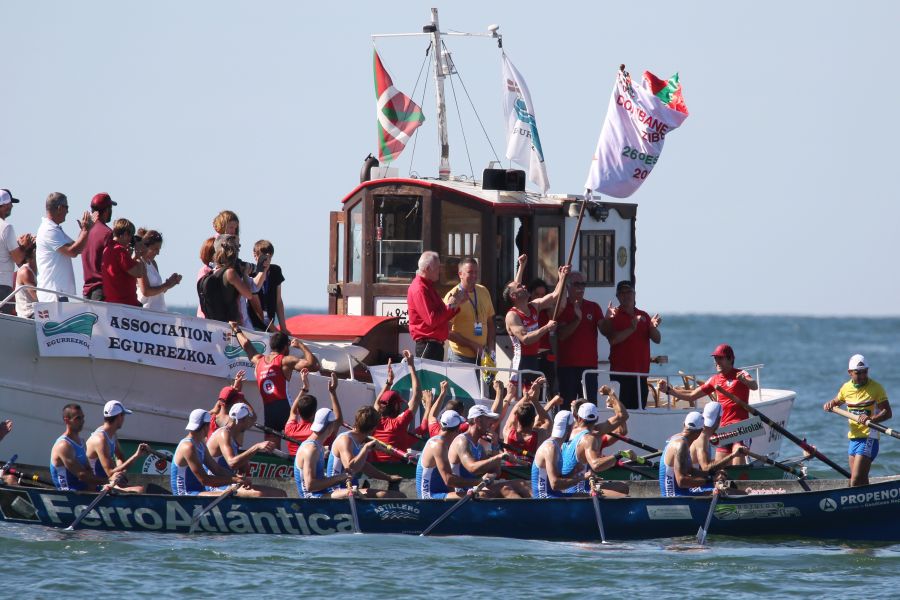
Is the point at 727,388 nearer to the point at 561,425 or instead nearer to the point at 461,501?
the point at 561,425

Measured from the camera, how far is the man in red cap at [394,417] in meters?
17.0

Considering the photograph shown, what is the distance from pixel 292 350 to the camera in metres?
17.7

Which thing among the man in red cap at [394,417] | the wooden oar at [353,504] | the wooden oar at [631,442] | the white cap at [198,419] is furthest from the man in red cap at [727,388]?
the white cap at [198,419]

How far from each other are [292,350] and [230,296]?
0.95m

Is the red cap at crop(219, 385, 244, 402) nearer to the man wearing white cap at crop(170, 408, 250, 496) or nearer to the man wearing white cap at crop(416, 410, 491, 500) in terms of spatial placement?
the man wearing white cap at crop(170, 408, 250, 496)

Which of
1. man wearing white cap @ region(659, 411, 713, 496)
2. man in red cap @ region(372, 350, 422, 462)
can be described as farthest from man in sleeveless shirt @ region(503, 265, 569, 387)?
man wearing white cap @ region(659, 411, 713, 496)

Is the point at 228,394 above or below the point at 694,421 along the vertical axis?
above

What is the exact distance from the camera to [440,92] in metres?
20.6

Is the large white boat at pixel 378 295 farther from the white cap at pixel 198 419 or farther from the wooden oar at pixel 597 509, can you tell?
the wooden oar at pixel 597 509

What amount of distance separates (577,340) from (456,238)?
1.94 m

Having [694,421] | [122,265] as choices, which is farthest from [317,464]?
[694,421]

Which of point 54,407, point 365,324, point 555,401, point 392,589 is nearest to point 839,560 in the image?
point 555,401

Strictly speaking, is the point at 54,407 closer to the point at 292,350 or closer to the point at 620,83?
the point at 292,350

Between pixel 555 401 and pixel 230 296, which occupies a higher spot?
pixel 230 296
